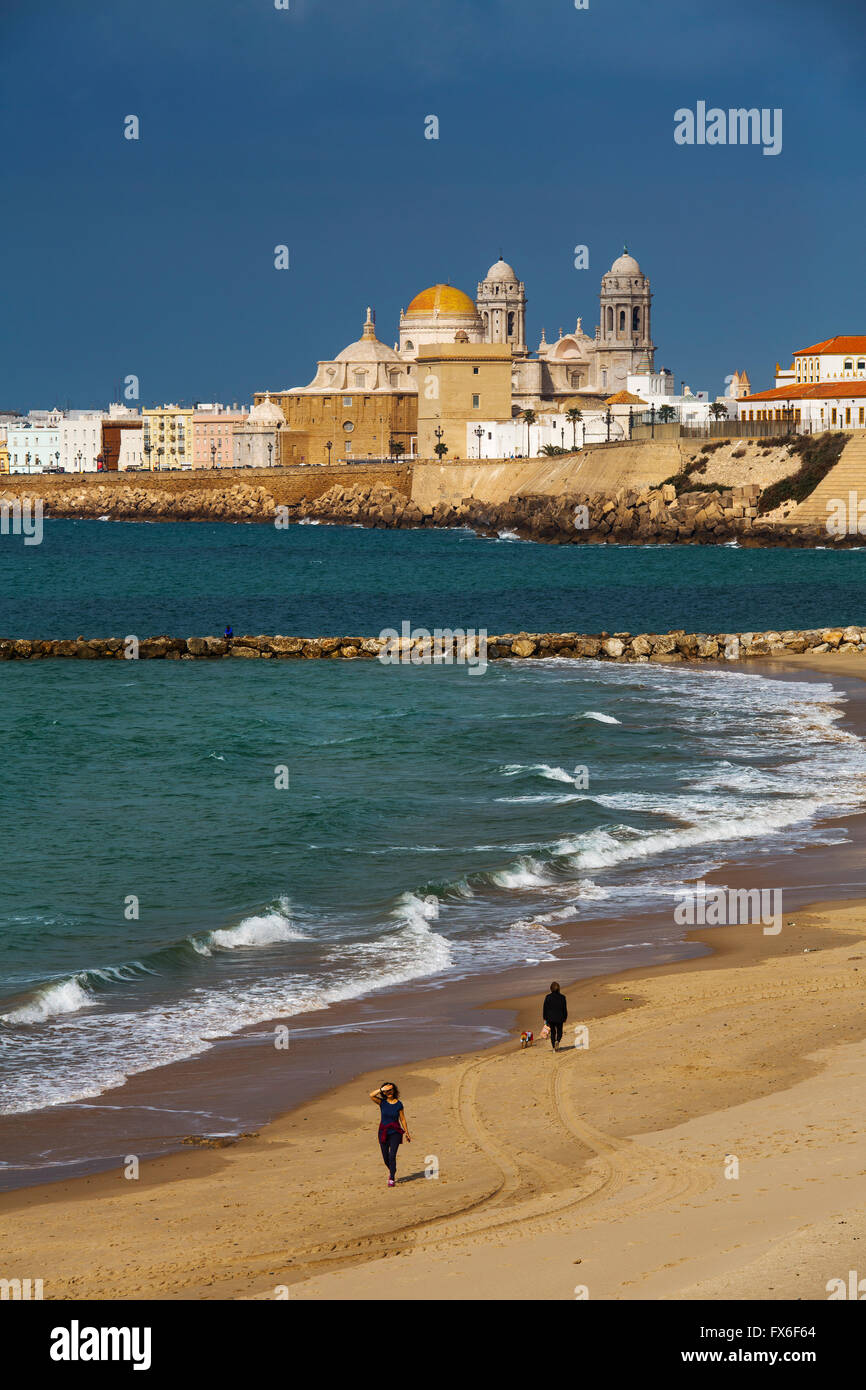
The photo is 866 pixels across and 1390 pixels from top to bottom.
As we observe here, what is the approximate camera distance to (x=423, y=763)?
109 ft

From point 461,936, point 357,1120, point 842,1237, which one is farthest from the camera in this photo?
point 461,936

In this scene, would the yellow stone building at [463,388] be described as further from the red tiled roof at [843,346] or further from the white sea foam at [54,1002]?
the white sea foam at [54,1002]

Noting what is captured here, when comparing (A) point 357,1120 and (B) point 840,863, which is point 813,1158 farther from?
(B) point 840,863

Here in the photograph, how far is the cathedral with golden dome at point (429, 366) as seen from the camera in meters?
176

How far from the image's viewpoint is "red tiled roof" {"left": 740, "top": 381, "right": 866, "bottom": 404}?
118 m

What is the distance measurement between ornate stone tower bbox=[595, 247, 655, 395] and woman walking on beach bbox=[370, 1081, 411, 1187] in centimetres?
17988

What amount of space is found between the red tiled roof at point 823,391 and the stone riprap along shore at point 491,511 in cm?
1147

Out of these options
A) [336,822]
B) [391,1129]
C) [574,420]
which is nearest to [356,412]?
[574,420]

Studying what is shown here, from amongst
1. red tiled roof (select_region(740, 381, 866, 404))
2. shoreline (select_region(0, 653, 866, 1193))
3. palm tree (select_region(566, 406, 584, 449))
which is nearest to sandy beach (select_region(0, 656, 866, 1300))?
shoreline (select_region(0, 653, 866, 1193))

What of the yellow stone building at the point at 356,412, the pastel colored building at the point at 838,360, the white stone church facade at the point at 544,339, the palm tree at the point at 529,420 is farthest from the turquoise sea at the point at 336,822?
the white stone church facade at the point at 544,339

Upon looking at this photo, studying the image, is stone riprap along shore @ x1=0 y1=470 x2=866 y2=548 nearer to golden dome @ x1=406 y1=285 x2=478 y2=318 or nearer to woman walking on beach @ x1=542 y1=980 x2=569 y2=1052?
golden dome @ x1=406 y1=285 x2=478 y2=318

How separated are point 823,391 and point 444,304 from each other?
74.7m

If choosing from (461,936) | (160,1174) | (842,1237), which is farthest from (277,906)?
(842,1237)
